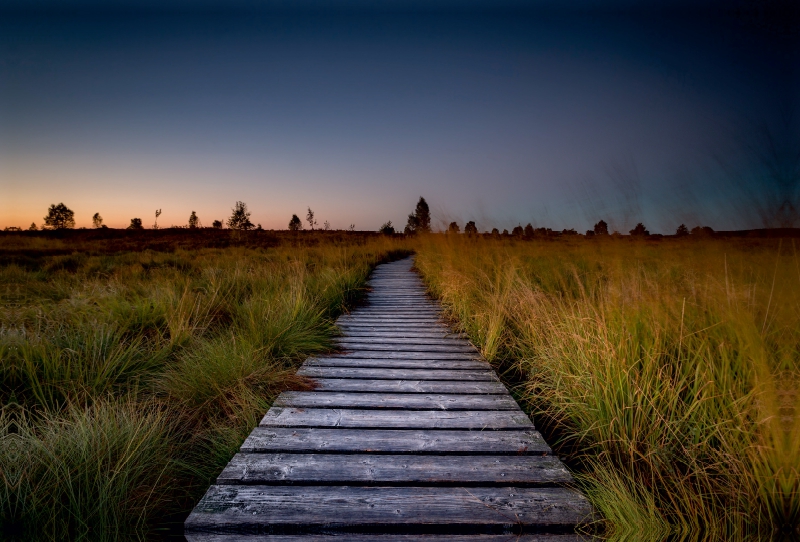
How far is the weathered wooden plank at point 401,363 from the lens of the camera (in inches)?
127

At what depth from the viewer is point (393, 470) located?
5.70 ft

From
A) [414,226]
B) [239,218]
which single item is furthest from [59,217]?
[414,226]

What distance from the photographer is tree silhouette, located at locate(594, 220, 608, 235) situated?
338cm

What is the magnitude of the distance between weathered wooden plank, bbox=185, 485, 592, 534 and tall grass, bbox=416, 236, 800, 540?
234mm

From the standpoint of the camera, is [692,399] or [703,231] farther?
[703,231]

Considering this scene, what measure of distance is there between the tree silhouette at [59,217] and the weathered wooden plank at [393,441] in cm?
8625

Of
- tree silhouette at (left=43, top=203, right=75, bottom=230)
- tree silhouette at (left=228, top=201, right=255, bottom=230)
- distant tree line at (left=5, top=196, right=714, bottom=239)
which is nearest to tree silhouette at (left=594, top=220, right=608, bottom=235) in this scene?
distant tree line at (left=5, top=196, right=714, bottom=239)

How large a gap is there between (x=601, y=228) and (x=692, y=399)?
2.03 metres

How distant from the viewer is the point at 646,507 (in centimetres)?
144

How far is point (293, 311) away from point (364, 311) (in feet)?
6.34

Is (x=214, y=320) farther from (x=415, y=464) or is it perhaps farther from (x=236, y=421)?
(x=415, y=464)

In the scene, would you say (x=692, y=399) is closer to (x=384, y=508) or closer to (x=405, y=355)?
(x=384, y=508)

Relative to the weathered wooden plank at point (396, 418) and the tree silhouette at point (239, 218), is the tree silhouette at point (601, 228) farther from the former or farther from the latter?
the tree silhouette at point (239, 218)

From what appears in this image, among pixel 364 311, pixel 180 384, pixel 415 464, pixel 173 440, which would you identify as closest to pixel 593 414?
pixel 415 464
